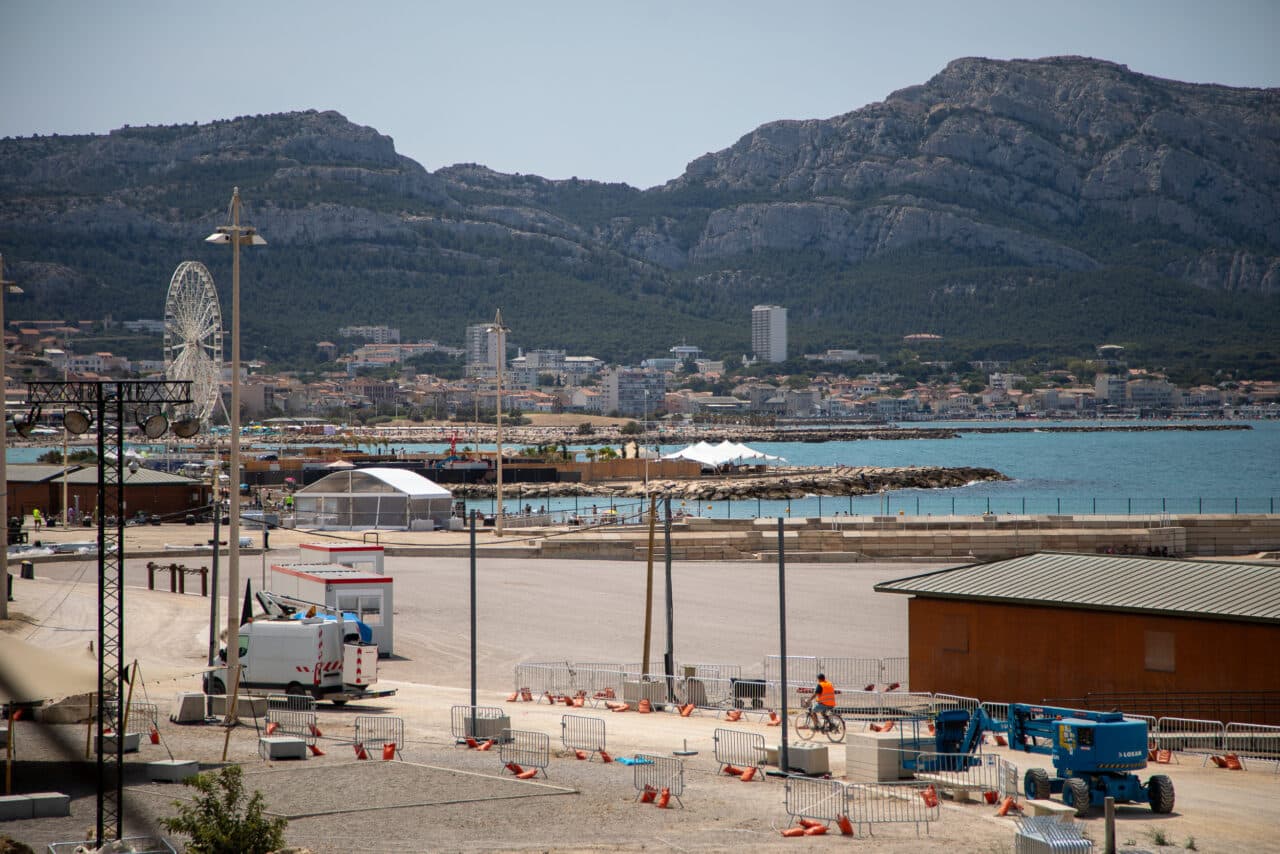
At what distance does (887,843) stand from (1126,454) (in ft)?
459

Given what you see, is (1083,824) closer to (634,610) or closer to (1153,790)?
(1153,790)

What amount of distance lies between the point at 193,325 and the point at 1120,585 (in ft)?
159

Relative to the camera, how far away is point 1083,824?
13.1 metres

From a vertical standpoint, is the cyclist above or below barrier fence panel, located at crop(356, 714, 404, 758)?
above

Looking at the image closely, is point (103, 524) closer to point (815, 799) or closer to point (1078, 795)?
point (815, 799)

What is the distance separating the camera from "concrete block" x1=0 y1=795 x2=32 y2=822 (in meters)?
13.3

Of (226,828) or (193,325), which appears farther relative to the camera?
(193,325)

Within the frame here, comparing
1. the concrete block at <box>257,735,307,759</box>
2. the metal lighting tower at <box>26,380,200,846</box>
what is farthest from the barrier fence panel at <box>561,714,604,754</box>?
the metal lighting tower at <box>26,380,200,846</box>

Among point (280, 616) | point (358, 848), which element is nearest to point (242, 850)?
point (358, 848)

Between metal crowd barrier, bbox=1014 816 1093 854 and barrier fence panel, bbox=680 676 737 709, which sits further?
barrier fence panel, bbox=680 676 737 709

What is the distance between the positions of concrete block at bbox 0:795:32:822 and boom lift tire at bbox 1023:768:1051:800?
10.7 m

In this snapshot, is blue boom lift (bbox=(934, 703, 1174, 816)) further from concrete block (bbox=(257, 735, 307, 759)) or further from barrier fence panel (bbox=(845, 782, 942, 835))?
concrete block (bbox=(257, 735, 307, 759))

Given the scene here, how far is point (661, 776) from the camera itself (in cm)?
1486

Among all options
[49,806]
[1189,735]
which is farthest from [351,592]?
[1189,735]
